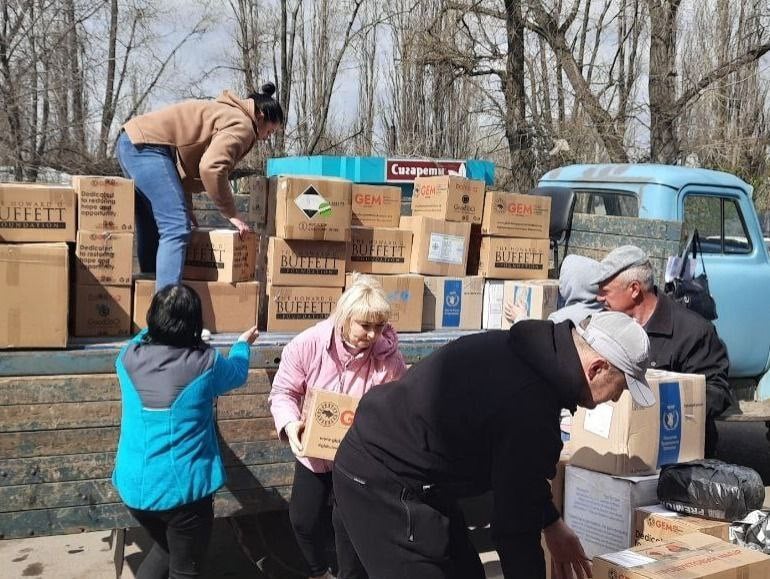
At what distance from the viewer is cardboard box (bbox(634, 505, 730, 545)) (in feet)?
9.55

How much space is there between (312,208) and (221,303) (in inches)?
26.6

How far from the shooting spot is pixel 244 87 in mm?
13977

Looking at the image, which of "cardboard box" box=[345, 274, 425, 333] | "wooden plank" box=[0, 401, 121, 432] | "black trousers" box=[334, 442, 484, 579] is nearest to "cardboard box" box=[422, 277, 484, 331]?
"cardboard box" box=[345, 274, 425, 333]

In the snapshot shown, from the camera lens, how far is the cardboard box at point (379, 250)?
175 inches

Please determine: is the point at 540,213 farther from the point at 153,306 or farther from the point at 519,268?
the point at 153,306

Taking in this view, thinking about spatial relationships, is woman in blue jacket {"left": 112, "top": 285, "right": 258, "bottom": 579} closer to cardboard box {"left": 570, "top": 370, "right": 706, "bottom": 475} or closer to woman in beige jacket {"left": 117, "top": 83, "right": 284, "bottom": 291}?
woman in beige jacket {"left": 117, "top": 83, "right": 284, "bottom": 291}

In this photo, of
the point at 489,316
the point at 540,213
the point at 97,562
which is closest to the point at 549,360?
the point at 489,316

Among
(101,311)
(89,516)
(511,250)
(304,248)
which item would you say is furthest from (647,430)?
(101,311)

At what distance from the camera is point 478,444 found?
224 centimetres

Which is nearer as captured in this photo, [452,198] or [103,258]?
[103,258]

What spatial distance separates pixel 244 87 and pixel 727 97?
27.0 feet

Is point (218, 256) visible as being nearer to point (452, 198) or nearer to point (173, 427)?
point (173, 427)

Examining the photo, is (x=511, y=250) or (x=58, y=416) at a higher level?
(x=511, y=250)

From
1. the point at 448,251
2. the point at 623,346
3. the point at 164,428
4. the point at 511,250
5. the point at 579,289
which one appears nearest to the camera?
the point at 623,346
